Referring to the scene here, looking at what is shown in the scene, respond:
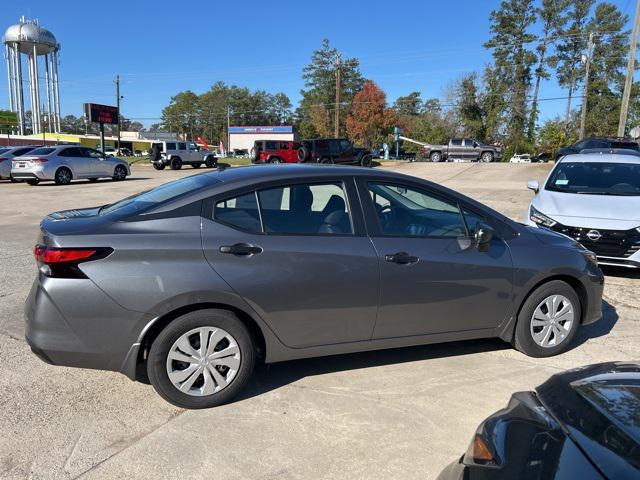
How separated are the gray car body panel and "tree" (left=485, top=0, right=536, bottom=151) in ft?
216

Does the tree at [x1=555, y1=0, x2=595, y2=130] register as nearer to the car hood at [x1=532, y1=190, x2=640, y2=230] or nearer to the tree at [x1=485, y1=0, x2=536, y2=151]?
the tree at [x1=485, y1=0, x2=536, y2=151]

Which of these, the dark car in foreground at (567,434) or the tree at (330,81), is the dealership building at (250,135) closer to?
the tree at (330,81)

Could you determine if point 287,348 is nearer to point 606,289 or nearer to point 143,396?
point 143,396

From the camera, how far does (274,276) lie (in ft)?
11.1

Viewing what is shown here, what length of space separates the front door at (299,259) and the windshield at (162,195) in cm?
29

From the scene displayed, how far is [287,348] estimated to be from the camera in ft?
11.6

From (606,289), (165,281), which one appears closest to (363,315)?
(165,281)

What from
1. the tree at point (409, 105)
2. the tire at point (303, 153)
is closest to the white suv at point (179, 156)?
the tire at point (303, 153)

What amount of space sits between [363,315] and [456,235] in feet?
3.33

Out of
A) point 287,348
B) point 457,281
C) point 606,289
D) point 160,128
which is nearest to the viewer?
point 287,348

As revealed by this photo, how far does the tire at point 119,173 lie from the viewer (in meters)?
23.2

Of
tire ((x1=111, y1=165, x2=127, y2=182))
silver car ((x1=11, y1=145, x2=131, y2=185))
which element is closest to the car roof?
silver car ((x1=11, y1=145, x2=131, y2=185))

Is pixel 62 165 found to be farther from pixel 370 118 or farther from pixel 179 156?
pixel 370 118

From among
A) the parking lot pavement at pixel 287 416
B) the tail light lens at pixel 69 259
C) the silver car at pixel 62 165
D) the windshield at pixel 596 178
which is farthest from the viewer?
the silver car at pixel 62 165
